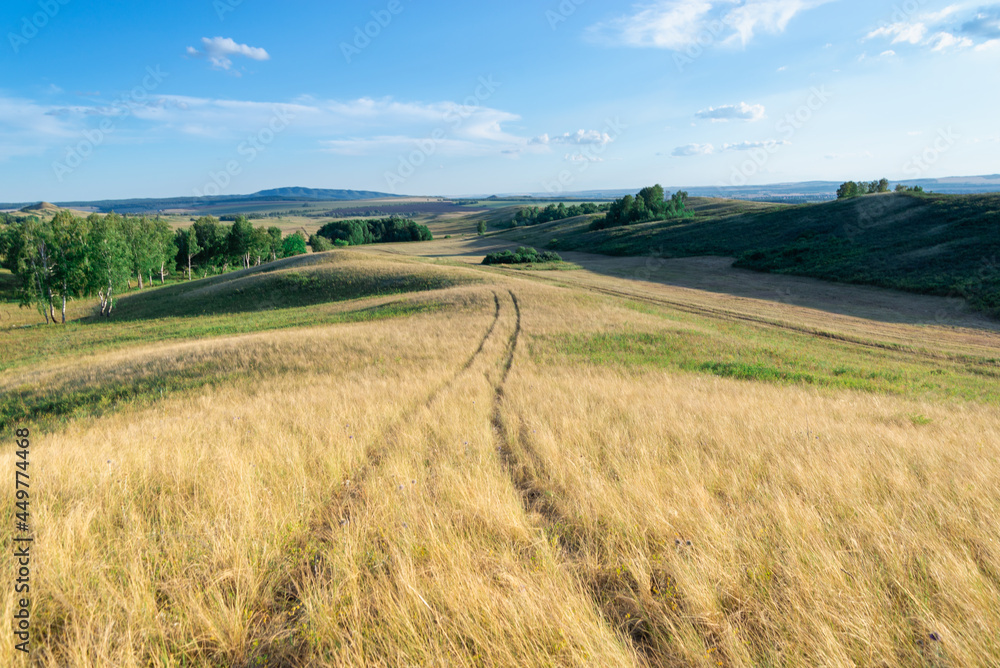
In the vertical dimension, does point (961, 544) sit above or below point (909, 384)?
above

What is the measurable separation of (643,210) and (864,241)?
5160 cm

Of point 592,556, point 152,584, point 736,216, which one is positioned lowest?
point 592,556

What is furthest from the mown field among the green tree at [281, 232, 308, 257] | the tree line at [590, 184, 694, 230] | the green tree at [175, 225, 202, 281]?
the tree line at [590, 184, 694, 230]

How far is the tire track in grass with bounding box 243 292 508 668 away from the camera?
2789mm

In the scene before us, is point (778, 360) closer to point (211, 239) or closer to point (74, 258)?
point (74, 258)

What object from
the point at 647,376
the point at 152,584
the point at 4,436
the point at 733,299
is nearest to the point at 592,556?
the point at 152,584

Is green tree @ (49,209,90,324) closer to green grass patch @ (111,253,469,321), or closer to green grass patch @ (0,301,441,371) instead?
green grass patch @ (111,253,469,321)

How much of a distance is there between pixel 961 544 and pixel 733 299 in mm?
39921

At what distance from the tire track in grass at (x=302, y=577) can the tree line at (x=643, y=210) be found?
324 ft

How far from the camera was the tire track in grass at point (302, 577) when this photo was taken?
9.15ft

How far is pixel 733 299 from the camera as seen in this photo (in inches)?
1548

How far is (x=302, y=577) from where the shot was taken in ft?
11.1

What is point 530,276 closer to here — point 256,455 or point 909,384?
point 909,384

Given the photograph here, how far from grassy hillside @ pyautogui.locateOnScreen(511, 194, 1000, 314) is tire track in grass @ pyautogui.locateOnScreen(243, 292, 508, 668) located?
44.3 meters
